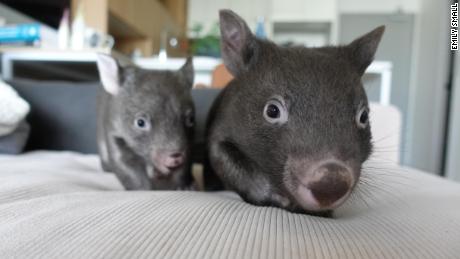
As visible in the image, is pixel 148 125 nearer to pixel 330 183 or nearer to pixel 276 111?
pixel 276 111

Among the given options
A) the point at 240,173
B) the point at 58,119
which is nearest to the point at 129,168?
the point at 240,173

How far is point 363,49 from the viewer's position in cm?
129

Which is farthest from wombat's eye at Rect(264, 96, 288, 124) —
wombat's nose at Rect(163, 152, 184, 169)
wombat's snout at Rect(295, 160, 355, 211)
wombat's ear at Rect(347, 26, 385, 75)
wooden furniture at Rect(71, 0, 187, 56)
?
wooden furniture at Rect(71, 0, 187, 56)

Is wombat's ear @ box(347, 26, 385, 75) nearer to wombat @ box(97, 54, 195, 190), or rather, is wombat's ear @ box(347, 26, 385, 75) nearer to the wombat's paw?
wombat @ box(97, 54, 195, 190)

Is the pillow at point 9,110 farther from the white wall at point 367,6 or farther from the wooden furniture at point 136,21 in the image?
the white wall at point 367,6

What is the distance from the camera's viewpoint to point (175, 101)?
1539 millimetres

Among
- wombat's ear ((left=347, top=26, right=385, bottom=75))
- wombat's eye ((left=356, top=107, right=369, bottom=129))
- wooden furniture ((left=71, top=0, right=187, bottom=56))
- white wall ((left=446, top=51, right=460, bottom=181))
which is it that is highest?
wooden furniture ((left=71, top=0, right=187, bottom=56))

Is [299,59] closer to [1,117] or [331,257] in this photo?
[331,257]

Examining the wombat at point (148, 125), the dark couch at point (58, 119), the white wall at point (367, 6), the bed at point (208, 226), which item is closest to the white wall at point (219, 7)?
the white wall at point (367, 6)

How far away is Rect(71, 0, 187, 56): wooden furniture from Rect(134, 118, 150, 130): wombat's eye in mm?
3382

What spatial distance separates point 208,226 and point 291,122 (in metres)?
0.33

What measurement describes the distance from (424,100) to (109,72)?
7.39 meters

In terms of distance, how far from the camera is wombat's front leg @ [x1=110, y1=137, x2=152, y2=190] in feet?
5.15

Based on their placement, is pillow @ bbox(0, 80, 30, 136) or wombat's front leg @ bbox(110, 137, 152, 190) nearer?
wombat's front leg @ bbox(110, 137, 152, 190)
